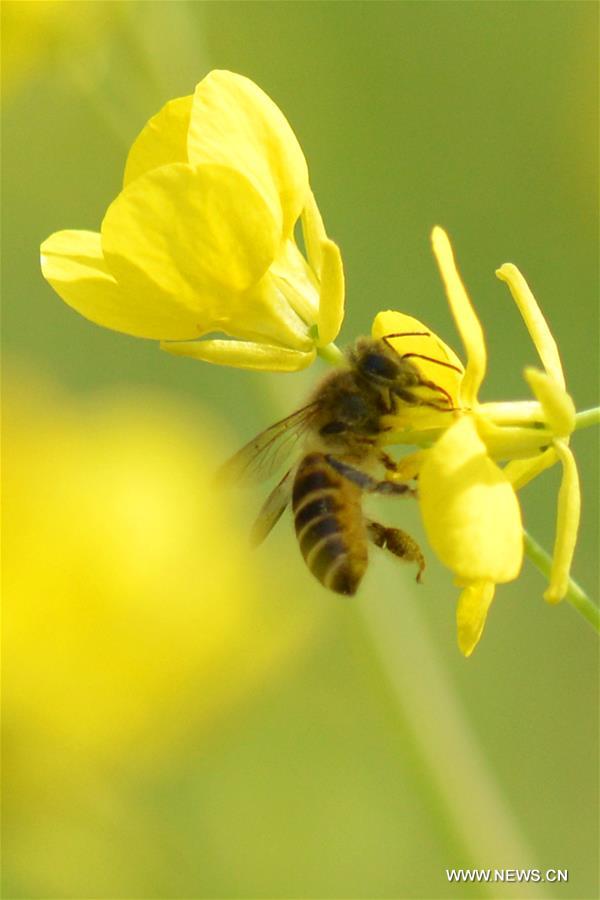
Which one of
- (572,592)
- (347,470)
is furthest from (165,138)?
(572,592)

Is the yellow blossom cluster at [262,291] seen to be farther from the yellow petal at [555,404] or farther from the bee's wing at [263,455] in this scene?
the bee's wing at [263,455]

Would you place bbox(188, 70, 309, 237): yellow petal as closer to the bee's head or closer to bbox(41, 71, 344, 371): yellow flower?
bbox(41, 71, 344, 371): yellow flower

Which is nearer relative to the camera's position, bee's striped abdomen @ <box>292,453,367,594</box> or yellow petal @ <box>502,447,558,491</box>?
yellow petal @ <box>502,447,558,491</box>

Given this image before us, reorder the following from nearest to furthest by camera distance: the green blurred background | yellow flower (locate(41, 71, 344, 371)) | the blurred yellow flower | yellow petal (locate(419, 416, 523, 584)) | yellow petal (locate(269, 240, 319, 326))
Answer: yellow petal (locate(419, 416, 523, 584)) < yellow flower (locate(41, 71, 344, 371)) < yellow petal (locate(269, 240, 319, 326)) < the green blurred background < the blurred yellow flower

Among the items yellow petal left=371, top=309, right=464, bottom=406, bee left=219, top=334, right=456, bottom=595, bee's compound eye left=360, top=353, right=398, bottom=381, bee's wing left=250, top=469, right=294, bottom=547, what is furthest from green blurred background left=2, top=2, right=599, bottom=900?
yellow petal left=371, top=309, right=464, bottom=406

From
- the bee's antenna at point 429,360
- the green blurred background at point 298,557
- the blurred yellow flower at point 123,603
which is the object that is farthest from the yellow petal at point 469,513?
the blurred yellow flower at point 123,603

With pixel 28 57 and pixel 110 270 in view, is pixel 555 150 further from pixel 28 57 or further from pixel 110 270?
pixel 110 270
